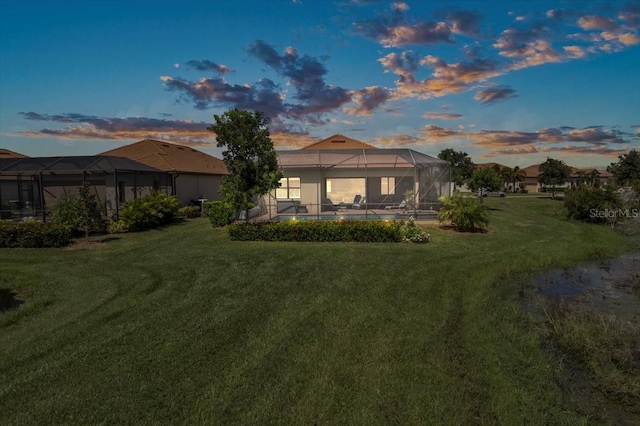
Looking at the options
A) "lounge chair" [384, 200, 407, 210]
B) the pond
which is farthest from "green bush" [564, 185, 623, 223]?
the pond

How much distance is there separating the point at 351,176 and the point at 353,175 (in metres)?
0.15

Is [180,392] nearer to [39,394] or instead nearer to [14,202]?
[39,394]

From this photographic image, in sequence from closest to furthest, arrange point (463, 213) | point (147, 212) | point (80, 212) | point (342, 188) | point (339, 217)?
point (80, 212) → point (463, 213) → point (147, 212) → point (339, 217) → point (342, 188)

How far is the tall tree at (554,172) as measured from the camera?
175ft

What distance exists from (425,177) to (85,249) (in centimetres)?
1865

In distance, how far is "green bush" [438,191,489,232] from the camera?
18219mm

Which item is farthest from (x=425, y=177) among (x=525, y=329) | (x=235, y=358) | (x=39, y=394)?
(x=39, y=394)

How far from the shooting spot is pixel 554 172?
53.9 meters

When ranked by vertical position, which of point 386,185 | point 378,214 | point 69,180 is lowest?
point 378,214

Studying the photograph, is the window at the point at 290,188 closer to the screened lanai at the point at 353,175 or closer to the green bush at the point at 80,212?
the screened lanai at the point at 353,175

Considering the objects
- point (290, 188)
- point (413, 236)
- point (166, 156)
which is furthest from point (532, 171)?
point (413, 236)

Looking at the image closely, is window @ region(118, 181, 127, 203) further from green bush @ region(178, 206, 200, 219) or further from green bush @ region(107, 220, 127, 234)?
green bush @ region(107, 220, 127, 234)

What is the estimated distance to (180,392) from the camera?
503 centimetres

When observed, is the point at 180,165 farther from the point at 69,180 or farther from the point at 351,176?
the point at 351,176
